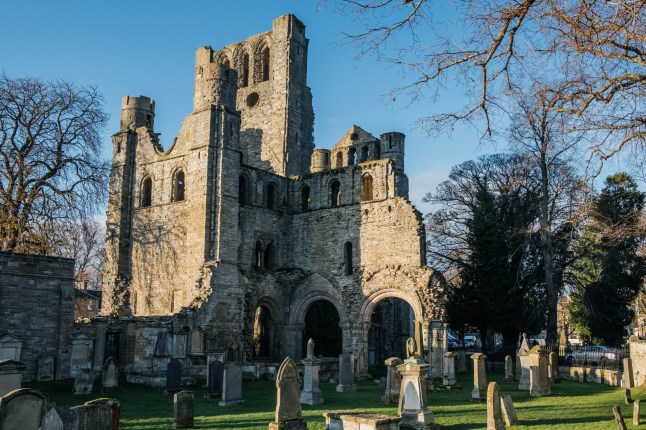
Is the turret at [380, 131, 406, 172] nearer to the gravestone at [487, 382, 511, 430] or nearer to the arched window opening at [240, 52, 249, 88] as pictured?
the arched window opening at [240, 52, 249, 88]

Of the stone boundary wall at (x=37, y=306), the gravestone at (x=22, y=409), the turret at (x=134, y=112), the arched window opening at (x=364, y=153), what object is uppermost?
the turret at (x=134, y=112)

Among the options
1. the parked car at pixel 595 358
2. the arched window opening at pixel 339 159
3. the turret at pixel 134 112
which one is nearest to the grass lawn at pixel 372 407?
the parked car at pixel 595 358

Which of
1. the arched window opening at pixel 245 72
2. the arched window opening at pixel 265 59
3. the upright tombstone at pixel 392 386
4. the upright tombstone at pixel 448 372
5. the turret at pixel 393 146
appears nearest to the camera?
the upright tombstone at pixel 392 386

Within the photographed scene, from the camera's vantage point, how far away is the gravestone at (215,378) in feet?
54.3

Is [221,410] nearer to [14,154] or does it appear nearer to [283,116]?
[14,154]

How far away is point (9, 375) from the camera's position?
10227 millimetres

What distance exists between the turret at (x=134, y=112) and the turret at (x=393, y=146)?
12226 millimetres

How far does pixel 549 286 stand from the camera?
25922mm

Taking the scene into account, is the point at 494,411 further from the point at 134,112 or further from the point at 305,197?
the point at 134,112

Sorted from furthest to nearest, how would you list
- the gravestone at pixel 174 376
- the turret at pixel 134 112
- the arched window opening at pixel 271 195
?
the turret at pixel 134 112 → the arched window opening at pixel 271 195 → the gravestone at pixel 174 376

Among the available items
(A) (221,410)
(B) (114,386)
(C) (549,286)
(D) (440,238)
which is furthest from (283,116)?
(A) (221,410)

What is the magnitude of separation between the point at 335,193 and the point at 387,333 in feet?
26.8

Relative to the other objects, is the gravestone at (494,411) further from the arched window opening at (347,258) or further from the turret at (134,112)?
Answer: the turret at (134,112)

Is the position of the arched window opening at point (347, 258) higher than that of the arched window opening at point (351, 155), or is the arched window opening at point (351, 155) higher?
the arched window opening at point (351, 155)
